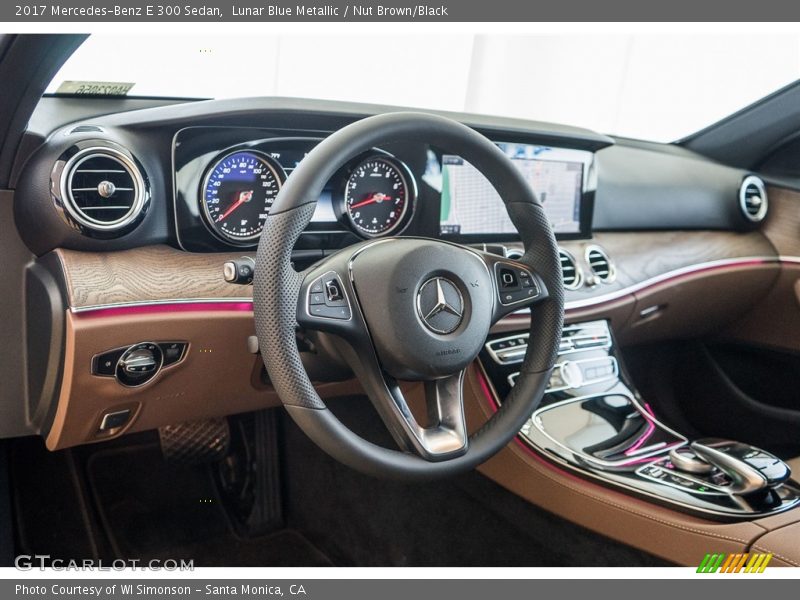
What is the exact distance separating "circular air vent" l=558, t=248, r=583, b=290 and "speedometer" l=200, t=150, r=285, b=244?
694 mm

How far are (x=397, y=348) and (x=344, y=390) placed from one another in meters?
0.48

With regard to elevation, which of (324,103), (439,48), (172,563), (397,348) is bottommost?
(172,563)

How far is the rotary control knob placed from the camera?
1160 millimetres

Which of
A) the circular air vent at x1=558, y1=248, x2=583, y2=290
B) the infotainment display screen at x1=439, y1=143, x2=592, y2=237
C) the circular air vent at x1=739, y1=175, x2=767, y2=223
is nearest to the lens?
the infotainment display screen at x1=439, y1=143, x2=592, y2=237

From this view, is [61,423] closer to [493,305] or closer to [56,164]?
[56,164]

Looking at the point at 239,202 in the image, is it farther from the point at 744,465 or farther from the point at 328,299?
the point at 744,465

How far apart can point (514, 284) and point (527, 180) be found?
39 cm

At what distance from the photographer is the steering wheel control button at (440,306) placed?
1021 mm

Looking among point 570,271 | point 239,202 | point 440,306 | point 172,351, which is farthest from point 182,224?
point 570,271

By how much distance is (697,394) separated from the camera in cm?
216

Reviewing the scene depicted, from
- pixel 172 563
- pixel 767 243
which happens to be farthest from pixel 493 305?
pixel 767 243

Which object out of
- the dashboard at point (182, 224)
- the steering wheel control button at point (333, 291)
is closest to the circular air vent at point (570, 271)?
the dashboard at point (182, 224)

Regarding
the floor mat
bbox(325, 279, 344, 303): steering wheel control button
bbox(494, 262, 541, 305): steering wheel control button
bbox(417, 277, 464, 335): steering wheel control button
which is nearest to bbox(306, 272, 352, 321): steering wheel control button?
bbox(325, 279, 344, 303): steering wheel control button

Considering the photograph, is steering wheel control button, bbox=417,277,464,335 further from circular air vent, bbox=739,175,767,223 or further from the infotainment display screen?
circular air vent, bbox=739,175,767,223
